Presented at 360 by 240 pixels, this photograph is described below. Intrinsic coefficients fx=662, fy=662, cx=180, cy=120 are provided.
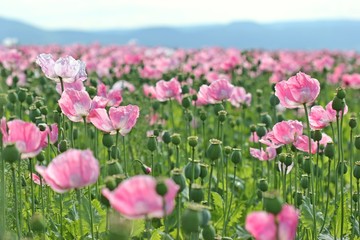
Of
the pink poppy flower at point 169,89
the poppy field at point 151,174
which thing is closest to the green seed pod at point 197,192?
the poppy field at point 151,174

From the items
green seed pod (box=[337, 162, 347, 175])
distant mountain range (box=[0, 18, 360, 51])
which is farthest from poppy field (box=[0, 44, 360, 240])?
distant mountain range (box=[0, 18, 360, 51])

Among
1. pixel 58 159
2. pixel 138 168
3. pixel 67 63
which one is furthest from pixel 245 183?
pixel 58 159

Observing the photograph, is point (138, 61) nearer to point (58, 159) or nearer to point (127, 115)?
point (127, 115)

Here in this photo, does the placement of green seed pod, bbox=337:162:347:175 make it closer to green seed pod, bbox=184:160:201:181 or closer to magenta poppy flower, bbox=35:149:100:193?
green seed pod, bbox=184:160:201:181

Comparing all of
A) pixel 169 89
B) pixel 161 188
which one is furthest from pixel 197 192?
pixel 169 89

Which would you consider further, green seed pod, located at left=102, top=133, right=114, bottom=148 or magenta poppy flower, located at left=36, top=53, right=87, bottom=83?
magenta poppy flower, located at left=36, top=53, right=87, bottom=83

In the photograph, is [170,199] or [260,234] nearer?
[260,234]

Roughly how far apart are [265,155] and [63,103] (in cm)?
112

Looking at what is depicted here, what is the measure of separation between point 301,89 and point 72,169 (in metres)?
1.01

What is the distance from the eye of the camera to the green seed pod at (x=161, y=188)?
127 cm

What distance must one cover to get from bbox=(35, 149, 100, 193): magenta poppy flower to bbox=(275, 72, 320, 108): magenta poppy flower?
960 mm

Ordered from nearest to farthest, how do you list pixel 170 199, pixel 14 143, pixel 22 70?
pixel 170 199
pixel 14 143
pixel 22 70

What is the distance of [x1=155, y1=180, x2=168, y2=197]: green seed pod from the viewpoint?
127cm

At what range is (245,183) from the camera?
3.94 m
